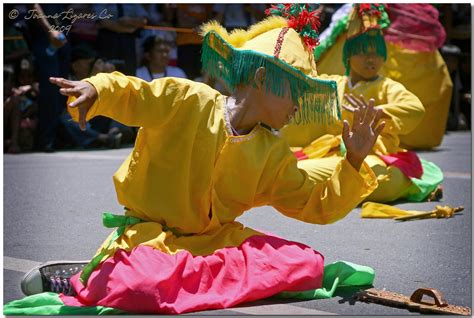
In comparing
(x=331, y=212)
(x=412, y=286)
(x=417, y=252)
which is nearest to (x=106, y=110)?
(x=331, y=212)

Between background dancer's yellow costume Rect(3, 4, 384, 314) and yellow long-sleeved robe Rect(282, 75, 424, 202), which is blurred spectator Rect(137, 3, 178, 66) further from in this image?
background dancer's yellow costume Rect(3, 4, 384, 314)

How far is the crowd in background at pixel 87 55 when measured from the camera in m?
8.17

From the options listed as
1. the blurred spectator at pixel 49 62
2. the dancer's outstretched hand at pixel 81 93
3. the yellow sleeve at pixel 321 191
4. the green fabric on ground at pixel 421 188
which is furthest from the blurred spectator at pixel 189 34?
the dancer's outstretched hand at pixel 81 93

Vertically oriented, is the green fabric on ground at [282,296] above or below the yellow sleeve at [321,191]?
below

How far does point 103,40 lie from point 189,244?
5.97 meters

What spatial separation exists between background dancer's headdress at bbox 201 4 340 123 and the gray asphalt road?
72cm

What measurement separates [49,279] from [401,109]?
3.20 m

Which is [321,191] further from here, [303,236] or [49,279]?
[303,236]

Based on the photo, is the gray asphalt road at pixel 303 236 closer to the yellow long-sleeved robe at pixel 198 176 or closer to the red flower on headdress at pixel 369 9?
the yellow long-sleeved robe at pixel 198 176

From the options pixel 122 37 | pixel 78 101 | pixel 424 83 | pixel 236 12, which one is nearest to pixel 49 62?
pixel 122 37

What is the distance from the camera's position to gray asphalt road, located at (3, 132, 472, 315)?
346 centimetres

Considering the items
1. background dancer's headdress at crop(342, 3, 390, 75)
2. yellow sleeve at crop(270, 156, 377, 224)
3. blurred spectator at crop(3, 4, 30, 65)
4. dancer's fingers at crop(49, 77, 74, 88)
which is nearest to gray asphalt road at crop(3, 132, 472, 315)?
yellow sleeve at crop(270, 156, 377, 224)

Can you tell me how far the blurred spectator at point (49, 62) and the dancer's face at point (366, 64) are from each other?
2633 millimetres

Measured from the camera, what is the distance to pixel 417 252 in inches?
168
